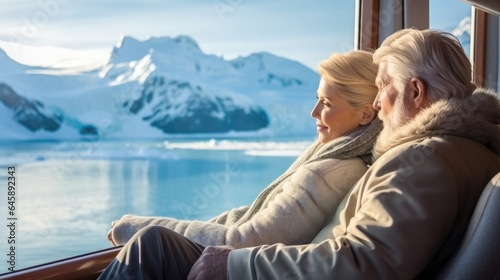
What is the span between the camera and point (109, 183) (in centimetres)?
385

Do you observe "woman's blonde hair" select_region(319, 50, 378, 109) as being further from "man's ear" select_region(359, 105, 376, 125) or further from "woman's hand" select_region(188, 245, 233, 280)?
"woman's hand" select_region(188, 245, 233, 280)

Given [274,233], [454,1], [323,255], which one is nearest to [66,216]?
[274,233]

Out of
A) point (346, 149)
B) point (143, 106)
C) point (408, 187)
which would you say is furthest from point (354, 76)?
point (143, 106)

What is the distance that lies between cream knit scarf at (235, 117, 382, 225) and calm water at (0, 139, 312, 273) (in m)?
0.63

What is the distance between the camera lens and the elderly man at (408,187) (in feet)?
5.69

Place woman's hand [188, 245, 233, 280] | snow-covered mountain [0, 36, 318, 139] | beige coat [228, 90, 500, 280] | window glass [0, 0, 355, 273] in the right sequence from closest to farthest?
beige coat [228, 90, 500, 280], woman's hand [188, 245, 233, 280], window glass [0, 0, 355, 273], snow-covered mountain [0, 36, 318, 139]

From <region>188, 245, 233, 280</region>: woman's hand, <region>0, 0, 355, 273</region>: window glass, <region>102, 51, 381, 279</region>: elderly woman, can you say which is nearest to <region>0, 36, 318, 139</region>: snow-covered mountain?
<region>0, 0, 355, 273</region>: window glass

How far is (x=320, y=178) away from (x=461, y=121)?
0.59 metres

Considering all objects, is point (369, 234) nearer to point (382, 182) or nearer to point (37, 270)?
point (382, 182)

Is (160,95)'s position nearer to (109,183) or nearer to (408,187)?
(109,183)

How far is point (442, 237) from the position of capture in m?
1.78

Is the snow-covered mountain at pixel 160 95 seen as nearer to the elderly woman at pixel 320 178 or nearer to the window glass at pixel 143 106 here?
the window glass at pixel 143 106

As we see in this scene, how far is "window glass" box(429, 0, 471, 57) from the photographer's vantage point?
400cm

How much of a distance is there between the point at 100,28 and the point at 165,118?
1.91ft
